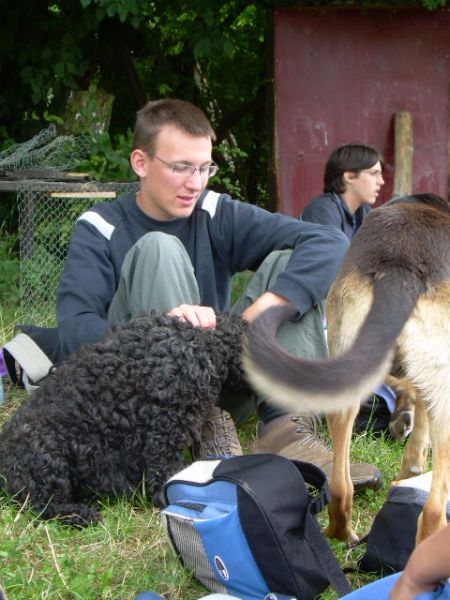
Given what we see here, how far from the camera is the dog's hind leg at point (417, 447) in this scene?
3.19 m

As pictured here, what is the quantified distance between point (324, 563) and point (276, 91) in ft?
18.5

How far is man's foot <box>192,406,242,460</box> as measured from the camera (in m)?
3.19

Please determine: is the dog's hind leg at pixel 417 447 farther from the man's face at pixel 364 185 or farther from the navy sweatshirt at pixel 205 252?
the man's face at pixel 364 185

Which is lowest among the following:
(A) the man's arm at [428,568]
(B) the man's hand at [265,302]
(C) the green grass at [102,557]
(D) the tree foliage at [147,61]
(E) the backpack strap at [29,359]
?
(C) the green grass at [102,557]

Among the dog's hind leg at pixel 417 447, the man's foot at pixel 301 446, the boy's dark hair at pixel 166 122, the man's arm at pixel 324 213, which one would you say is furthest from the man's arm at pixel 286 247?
the man's arm at pixel 324 213

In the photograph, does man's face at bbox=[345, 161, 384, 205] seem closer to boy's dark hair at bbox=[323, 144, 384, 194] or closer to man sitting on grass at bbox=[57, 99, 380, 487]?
boy's dark hair at bbox=[323, 144, 384, 194]

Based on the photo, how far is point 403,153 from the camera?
7.50 meters

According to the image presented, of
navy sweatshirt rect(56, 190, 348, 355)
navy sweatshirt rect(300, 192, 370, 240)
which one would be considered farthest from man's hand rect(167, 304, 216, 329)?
navy sweatshirt rect(300, 192, 370, 240)

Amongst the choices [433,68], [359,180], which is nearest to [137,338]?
[359,180]

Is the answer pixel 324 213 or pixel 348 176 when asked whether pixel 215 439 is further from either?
pixel 348 176

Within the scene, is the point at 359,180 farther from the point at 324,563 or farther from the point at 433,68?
the point at 324,563

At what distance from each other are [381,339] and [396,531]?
0.66 metres

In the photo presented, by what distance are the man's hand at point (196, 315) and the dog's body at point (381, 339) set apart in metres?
0.45

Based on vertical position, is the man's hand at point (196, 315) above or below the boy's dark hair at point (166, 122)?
below
